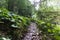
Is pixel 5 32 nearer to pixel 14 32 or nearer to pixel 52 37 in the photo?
pixel 14 32

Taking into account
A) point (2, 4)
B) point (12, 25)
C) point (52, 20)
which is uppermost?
point (2, 4)

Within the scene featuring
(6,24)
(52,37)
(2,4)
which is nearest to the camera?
(52,37)

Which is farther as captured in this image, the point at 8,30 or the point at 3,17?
the point at 3,17

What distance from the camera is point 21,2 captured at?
1245cm

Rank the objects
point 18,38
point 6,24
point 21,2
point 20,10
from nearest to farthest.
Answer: point 18,38 < point 6,24 < point 21,2 < point 20,10

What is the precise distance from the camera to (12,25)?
19.4ft

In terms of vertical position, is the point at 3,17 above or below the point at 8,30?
above

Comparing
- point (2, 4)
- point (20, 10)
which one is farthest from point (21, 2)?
point (2, 4)

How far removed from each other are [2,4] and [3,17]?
15.6ft

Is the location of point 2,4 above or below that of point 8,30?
above

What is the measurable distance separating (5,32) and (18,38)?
0.74 meters

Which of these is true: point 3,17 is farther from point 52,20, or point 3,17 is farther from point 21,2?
point 21,2

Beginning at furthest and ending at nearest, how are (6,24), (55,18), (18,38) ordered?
(55,18)
(6,24)
(18,38)

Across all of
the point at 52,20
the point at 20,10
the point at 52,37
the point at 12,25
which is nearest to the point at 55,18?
the point at 52,20
